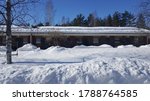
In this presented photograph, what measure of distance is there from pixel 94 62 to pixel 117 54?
12914 millimetres

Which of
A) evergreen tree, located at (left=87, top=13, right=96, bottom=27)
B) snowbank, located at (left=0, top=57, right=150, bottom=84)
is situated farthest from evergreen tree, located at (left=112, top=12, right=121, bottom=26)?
snowbank, located at (left=0, top=57, right=150, bottom=84)

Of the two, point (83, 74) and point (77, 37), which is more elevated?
point (83, 74)

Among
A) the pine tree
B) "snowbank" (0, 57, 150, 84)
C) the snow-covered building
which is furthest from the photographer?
the pine tree

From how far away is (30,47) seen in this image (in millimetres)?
36094

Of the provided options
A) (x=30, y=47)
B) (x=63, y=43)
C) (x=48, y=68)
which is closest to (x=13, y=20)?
(x=48, y=68)

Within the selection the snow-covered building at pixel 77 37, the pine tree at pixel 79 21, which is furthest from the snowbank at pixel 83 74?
the pine tree at pixel 79 21

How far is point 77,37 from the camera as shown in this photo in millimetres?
45844

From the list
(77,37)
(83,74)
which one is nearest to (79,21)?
(77,37)

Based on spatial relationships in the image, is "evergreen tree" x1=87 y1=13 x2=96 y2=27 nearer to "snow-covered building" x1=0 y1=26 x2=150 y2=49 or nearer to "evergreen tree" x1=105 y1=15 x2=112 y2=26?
"evergreen tree" x1=105 y1=15 x2=112 y2=26

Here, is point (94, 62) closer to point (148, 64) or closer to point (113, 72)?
point (113, 72)

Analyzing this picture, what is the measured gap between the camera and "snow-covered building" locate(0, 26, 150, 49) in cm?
4359

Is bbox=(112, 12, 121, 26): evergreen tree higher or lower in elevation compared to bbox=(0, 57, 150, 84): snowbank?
higher

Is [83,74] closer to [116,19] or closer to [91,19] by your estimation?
[116,19]

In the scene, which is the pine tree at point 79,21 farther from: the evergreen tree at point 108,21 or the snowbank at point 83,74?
the snowbank at point 83,74
